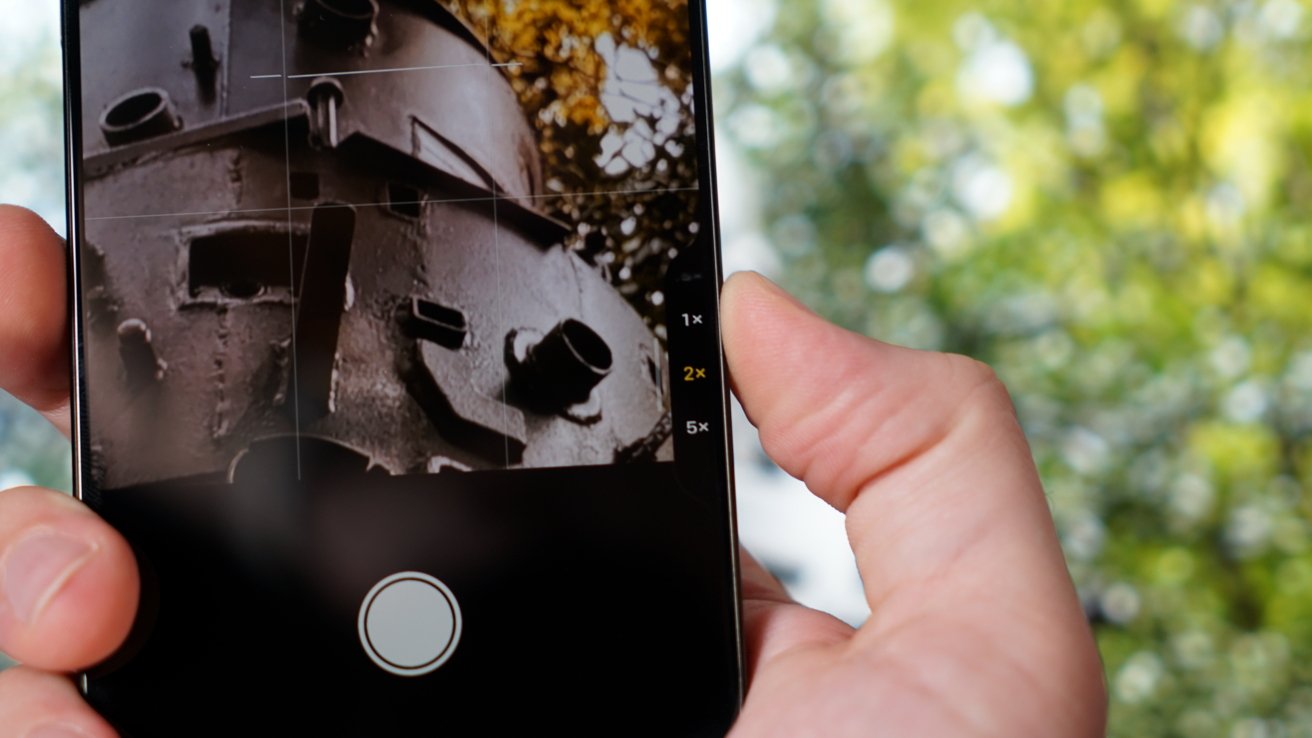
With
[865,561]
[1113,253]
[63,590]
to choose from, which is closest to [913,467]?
[865,561]

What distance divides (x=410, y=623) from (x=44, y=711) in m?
0.23

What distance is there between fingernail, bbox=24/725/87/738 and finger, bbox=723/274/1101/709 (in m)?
0.48

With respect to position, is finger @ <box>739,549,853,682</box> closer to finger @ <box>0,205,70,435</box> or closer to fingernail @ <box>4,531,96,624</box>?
fingernail @ <box>4,531,96,624</box>

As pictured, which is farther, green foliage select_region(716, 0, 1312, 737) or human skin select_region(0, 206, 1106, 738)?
green foliage select_region(716, 0, 1312, 737)

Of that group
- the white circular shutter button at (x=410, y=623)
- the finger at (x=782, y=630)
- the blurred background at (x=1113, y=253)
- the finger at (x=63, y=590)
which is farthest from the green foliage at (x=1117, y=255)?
the finger at (x=63, y=590)

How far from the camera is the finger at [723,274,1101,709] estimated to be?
0.57 meters

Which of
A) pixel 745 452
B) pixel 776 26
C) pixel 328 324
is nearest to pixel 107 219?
pixel 328 324

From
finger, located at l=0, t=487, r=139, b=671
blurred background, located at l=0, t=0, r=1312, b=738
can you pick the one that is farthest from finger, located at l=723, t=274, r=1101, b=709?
blurred background, located at l=0, t=0, r=1312, b=738

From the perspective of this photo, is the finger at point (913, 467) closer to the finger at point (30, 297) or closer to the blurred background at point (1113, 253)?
the finger at point (30, 297)

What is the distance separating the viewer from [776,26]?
201 cm

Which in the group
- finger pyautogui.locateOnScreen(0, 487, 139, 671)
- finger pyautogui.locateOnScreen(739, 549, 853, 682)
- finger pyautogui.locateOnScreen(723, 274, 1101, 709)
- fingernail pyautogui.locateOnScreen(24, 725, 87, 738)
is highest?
finger pyautogui.locateOnScreen(723, 274, 1101, 709)

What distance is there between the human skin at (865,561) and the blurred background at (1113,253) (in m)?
1.14

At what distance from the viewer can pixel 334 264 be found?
2.13 ft
